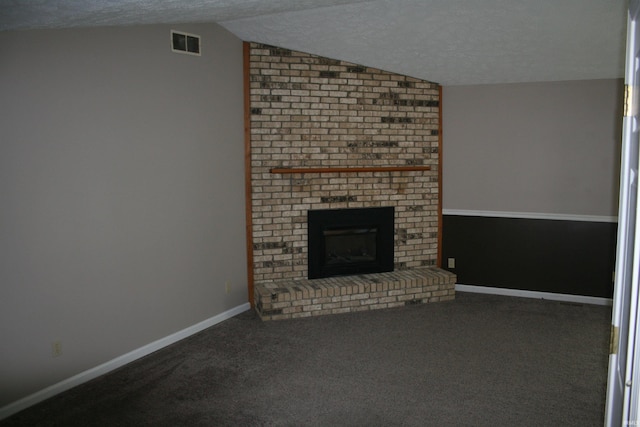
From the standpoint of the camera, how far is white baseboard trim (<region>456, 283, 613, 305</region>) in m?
5.46

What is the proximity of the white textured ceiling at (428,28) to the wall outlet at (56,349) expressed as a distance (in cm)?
202

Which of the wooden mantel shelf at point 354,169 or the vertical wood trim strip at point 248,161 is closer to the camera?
the vertical wood trim strip at point 248,161

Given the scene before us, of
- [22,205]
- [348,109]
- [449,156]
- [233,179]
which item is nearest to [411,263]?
[449,156]

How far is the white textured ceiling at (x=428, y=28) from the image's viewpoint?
300 centimetres

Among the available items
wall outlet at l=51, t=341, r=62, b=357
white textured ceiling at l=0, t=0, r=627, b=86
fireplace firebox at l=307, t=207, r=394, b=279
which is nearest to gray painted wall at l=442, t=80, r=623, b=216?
white textured ceiling at l=0, t=0, r=627, b=86

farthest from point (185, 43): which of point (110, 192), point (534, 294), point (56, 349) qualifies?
point (534, 294)

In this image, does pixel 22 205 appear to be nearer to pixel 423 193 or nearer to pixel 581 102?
pixel 423 193

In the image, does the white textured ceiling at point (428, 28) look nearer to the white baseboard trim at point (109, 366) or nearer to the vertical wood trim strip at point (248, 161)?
the vertical wood trim strip at point (248, 161)

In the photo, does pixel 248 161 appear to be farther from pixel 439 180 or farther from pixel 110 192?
pixel 439 180

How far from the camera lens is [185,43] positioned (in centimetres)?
438

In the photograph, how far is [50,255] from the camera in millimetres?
3385

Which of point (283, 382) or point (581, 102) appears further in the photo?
point (581, 102)

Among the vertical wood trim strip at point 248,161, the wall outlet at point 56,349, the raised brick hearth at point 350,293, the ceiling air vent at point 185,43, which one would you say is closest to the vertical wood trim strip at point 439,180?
the raised brick hearth at point 350,293

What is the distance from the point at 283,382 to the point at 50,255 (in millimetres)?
1819
